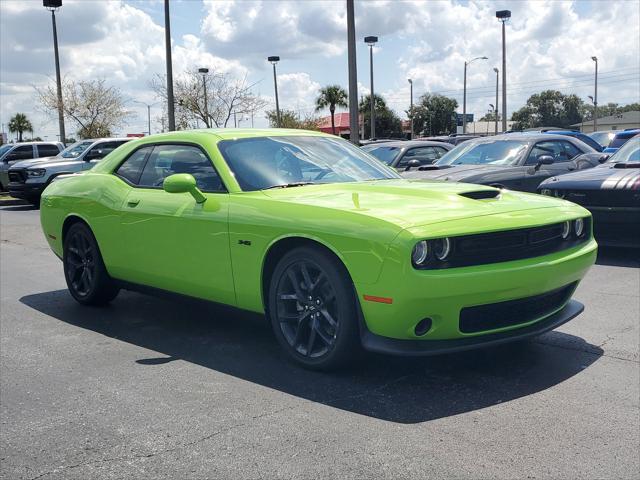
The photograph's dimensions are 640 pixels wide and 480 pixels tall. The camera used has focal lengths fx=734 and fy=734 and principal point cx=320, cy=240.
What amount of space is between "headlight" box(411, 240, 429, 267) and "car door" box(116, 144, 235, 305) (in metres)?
1.42

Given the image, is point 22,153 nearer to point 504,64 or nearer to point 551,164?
point 551,164

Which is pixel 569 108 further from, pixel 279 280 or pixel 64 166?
pixel 279 280

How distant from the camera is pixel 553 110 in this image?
314 feet

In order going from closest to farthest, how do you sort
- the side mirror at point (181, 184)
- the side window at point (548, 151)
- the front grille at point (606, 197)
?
1. the side mirror at point (181, 184)
2. the front grille at point (606, 197)
3. the side window at point (548, 151)

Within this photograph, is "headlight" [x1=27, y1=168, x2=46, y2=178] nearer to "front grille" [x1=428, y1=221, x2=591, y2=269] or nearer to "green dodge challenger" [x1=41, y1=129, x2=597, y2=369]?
"green dodge challenger" [x1=41, y1=129, x2=597, y2=369]

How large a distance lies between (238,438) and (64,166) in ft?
54.3

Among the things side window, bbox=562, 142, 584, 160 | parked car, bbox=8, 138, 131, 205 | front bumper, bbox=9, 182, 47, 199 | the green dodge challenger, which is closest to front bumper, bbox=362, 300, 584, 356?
the green dodge challenger

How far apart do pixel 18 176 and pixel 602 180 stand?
14777mm

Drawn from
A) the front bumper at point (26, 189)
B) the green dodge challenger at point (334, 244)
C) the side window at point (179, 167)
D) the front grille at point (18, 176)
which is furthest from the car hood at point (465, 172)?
the front grille at point (18, 176)

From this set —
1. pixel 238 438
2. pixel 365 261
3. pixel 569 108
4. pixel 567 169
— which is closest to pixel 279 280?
pixel 365 261

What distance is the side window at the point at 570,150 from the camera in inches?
440

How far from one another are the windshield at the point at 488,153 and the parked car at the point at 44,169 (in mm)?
9953

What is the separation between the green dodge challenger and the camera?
3852 mm

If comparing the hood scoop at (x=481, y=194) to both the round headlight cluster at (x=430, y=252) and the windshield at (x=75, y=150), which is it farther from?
the windshield at (x=75, y=150)
